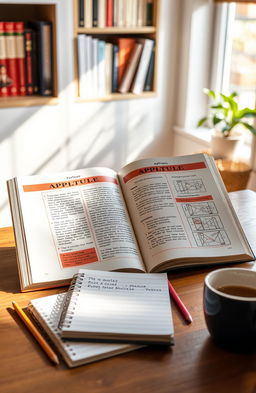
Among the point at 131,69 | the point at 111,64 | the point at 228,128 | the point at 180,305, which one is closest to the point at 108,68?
the point at 111,64

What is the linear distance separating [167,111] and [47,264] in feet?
7.32

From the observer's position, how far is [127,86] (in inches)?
113

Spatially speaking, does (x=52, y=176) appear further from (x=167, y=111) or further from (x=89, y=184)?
(x=167, y=111)

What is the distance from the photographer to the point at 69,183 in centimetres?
107

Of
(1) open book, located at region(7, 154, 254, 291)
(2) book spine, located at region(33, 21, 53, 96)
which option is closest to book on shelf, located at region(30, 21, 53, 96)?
(2) book spine, located at region(33, 21, 53, 96)

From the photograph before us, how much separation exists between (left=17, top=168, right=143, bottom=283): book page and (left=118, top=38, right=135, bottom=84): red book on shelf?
1833 mm

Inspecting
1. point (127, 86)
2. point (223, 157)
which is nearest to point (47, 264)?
point (223, 157)

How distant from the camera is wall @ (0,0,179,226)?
8.63 ft

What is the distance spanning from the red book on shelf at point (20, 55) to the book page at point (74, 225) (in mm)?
1668

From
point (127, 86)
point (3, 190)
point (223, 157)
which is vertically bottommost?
point (3, 190)

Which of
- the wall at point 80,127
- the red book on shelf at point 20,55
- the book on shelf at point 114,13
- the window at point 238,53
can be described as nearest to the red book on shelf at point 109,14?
the book on shelf at point 114,13

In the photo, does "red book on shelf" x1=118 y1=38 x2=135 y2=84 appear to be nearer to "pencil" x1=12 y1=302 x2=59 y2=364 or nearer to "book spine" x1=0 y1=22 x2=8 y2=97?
"book spine" x1=0 y1=22 x2=8 y2=97

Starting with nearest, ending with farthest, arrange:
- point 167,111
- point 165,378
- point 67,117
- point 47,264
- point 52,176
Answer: point 165,378 < point 47,264 < point 52,176 < point 67,117 < point 167,111

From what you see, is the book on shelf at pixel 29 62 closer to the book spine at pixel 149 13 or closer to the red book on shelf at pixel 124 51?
the red book on shelf at pixel 124 51
